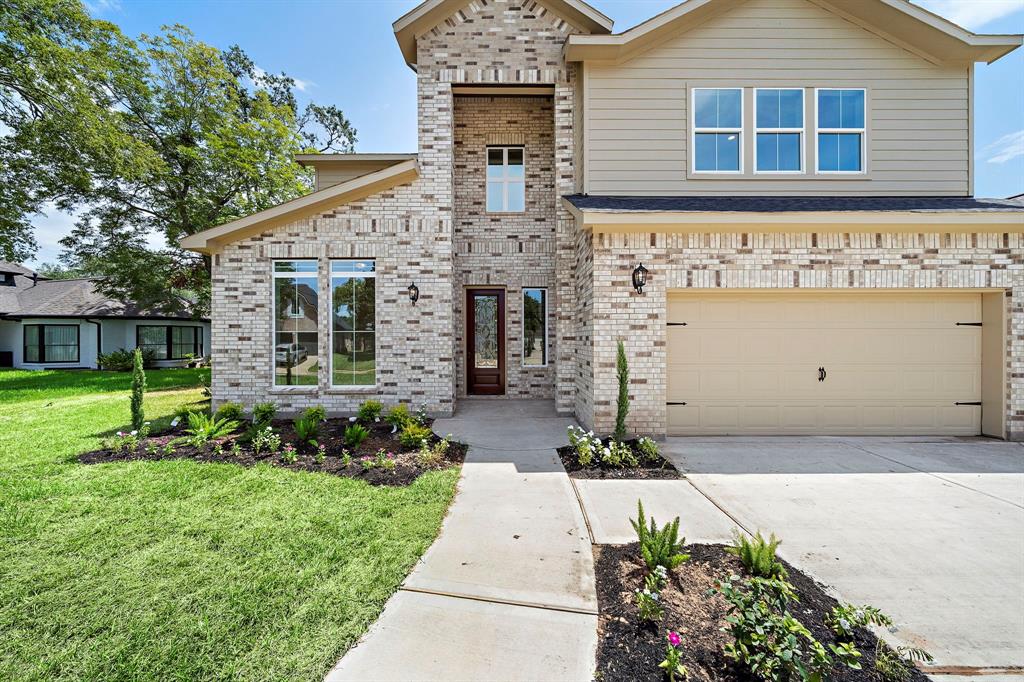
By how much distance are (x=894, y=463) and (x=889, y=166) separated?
5.29 m

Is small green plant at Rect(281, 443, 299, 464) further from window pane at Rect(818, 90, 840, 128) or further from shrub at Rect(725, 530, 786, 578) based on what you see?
window pane at Rect(818, 90, 840, 128)

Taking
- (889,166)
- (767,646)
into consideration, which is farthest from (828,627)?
(889,166)

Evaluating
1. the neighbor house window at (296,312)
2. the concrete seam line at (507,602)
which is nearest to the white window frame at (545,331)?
the neighbor house window at (296,312)

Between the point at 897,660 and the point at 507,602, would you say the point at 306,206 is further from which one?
the point at 897,660

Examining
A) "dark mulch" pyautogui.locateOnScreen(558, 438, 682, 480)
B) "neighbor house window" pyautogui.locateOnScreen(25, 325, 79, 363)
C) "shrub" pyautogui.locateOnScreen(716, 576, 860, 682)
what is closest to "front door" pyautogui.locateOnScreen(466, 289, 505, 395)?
"dark mulch" pyautogui.locateOnScreen(558, 438, 682, 480)

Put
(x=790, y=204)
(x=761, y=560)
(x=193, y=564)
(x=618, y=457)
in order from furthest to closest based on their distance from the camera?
1. (x=790, y=204)
2. (x=618, y=457)
3. (x=193, y=564)
4. (x=761, y=560)

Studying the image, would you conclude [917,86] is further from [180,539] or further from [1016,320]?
[180,539]

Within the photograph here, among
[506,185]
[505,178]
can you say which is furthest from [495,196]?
[505,178]

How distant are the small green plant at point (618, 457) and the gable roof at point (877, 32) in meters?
6.53

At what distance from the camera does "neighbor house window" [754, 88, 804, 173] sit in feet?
24.6

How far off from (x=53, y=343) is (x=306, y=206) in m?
21.6

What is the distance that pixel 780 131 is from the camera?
7492mm

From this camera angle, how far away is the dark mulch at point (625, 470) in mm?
5016

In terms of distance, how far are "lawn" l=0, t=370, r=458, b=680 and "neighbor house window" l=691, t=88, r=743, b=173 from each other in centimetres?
682
